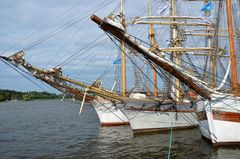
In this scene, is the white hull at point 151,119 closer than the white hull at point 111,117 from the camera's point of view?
Yes

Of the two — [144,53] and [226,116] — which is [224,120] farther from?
[144,53]

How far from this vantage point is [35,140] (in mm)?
25547

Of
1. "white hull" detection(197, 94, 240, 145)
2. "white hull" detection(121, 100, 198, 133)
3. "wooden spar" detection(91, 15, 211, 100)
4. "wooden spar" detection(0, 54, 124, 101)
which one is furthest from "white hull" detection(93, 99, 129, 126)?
"wooden spar" detection(91, 15, 211, 100)

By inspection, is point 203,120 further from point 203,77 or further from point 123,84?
point 123,84

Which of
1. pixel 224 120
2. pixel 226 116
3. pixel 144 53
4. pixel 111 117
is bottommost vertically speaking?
pixel 111 117

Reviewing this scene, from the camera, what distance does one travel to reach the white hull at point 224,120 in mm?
17141

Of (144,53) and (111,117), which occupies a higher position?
(144,53)

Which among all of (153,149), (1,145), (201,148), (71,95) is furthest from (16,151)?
(201,148)

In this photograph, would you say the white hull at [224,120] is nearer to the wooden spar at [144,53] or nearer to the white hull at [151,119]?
the wooden spar at [144,53]

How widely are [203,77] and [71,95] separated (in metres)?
9.37

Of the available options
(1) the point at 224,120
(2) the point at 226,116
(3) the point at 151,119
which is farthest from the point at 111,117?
(2) the point at 226,116

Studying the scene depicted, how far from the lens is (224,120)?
56.7 ft

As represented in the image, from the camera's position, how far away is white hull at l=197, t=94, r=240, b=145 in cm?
1714

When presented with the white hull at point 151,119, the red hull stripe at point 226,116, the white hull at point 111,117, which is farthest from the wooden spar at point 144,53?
the white hull at point 111,117
